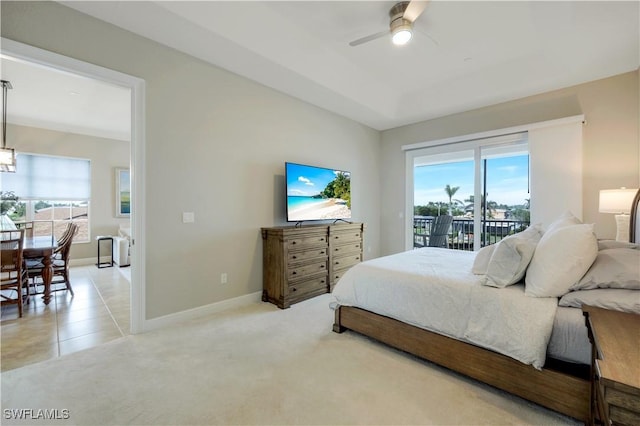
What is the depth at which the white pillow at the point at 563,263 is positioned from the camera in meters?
1.65

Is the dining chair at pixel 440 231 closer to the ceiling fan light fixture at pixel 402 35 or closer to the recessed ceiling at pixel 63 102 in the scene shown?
the ceiling fan light fixture at pixel 402 35

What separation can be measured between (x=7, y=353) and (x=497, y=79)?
602 cm

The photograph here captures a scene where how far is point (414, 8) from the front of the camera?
2.28 meters

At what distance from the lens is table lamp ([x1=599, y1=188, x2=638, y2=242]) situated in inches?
111

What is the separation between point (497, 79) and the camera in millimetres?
3799

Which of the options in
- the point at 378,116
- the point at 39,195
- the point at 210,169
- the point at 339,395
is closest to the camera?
the point at 339,395

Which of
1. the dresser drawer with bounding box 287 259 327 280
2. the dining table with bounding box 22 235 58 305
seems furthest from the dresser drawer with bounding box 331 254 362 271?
the dining table with bounding box 22 235 58 305

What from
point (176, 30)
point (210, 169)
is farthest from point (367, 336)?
point (176, 30)

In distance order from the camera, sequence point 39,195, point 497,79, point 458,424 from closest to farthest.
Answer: point 458,424
point 497,79
point 39,195

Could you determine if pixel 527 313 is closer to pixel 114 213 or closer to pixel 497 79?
pixel 497 79

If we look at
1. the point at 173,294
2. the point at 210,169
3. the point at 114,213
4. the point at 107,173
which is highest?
the point at 107,173

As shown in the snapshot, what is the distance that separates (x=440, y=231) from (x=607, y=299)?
350 cm

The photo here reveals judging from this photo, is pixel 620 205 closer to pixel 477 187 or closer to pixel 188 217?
pixel 477 187

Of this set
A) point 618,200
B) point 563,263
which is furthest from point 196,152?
point 618,200
